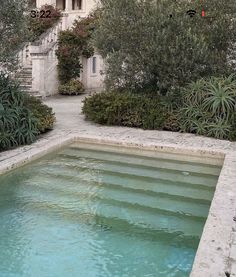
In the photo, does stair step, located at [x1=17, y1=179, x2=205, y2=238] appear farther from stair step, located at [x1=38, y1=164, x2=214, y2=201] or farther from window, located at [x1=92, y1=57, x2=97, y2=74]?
window, located at [x1=92, y1=57, x2=97, y2=74]

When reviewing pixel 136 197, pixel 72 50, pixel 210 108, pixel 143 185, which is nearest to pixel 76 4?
pixel 72 50

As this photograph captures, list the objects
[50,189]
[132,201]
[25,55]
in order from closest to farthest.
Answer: [132,201] < [50,189] < [25,55]

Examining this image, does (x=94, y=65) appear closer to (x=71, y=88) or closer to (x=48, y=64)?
(x=71, y=88)

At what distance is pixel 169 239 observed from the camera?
6242 millimetres

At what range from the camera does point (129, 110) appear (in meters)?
13.4

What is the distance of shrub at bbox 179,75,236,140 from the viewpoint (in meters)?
12.1

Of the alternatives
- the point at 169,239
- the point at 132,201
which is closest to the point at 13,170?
the point at 132,201

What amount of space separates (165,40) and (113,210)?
663cm

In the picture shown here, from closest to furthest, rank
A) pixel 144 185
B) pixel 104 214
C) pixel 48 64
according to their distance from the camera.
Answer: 1. pixel 104 214
2. pixel 144 185
3. pixel 48 64

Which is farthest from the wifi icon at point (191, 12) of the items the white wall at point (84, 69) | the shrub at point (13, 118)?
the shrub at point (13, 118)

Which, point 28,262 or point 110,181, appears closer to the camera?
point 28,262

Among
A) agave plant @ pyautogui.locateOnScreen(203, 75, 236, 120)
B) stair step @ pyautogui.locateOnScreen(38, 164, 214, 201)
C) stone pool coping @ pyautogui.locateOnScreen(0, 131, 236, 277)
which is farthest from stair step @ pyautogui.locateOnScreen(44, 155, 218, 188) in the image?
agave plant @ pyautogui.locateOnScreen(203, 75, 236, 120)

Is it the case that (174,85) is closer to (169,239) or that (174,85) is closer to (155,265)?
(169,239)

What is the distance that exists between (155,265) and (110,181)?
3589 mm
